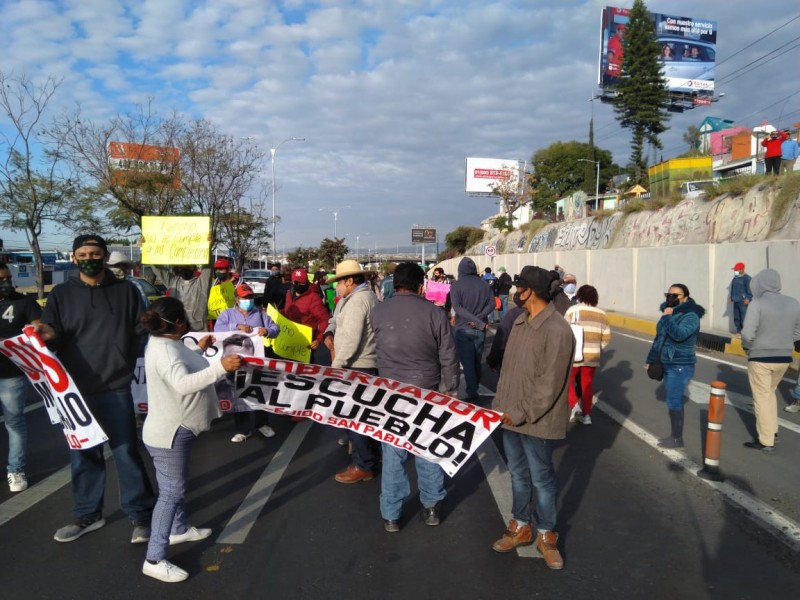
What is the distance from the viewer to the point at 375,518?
4426mm

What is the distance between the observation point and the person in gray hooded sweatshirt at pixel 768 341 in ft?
19.3

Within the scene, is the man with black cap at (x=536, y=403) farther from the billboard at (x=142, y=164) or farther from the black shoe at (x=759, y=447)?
the billboard at (x=142, y=164)

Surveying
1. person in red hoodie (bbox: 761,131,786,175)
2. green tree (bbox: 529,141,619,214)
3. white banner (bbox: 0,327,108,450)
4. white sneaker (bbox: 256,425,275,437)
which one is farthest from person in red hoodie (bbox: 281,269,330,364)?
green tree (bbox: 529,141,619,214)

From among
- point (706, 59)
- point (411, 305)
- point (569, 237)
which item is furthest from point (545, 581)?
point (706, 59)

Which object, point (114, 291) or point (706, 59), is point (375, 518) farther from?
point (706, 59)

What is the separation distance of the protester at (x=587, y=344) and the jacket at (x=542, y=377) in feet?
10.9

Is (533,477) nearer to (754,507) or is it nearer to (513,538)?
(513,538)

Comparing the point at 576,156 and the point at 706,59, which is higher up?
the point at 706,59

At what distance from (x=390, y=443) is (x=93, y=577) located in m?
2.00

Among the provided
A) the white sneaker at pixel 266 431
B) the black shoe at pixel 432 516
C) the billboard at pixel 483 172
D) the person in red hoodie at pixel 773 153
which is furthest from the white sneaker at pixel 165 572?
the billboard at pixel 483 172

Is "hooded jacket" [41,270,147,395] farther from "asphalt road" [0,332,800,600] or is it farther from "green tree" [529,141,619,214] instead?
"green tree" [529,141,619,214]

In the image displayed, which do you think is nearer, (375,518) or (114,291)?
(114,291)

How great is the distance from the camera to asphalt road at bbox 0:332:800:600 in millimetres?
3506

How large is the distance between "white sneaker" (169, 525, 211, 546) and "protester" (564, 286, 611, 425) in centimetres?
442
